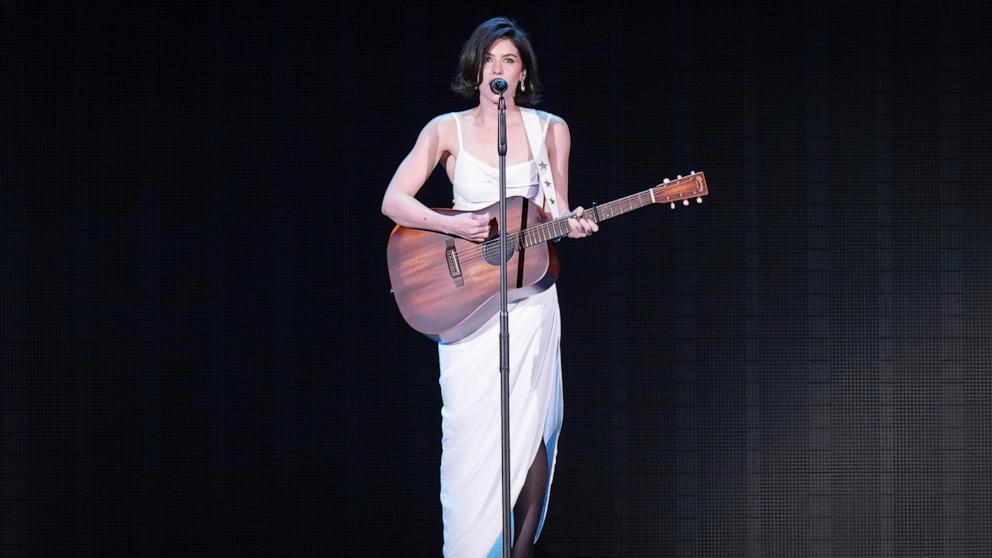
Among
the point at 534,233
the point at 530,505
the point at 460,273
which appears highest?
the point at 534,233

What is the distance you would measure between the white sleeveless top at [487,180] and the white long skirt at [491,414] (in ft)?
1.03

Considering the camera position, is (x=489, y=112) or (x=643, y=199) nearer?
(x=643, y=199)

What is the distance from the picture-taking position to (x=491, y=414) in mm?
3260

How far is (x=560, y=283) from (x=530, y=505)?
1.09 metres

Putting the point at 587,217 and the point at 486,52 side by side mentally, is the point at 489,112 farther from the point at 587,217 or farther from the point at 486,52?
the point at 587,217

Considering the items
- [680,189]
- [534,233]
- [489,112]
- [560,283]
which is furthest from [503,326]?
[560,283]

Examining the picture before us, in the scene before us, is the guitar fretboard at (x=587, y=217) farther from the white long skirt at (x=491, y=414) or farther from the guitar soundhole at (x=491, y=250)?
the white long skirt at (x=491, y=414)

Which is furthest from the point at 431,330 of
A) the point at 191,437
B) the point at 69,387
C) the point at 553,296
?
the point at 69,387

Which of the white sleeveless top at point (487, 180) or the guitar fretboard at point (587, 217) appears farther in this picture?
the white sleeveless top at point (487, 180)

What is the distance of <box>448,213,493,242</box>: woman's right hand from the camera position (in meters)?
3.14

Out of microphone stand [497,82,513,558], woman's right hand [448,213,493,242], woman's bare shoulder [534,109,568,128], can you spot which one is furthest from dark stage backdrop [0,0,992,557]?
microphone stand [497,82,513,558]

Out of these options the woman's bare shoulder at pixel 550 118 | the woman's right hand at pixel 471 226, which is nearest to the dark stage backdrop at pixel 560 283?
the woman's bare shoulder at pixel 550 118

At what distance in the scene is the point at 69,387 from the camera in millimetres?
4207

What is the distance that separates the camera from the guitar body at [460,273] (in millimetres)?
3135
